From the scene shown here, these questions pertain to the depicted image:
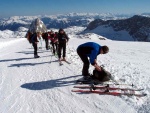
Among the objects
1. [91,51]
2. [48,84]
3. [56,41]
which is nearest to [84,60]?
[91,51]

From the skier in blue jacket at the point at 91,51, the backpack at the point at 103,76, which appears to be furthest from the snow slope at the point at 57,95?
the skier in blue jacket at the point at 91,51

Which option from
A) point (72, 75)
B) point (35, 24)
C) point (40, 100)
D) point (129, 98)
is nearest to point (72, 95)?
point (40, 100)

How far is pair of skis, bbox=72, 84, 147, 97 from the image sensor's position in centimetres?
901

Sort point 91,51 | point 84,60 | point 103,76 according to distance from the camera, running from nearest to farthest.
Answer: point 91,51, point 103,76, point 84,60

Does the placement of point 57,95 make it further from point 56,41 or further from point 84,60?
point 56,41

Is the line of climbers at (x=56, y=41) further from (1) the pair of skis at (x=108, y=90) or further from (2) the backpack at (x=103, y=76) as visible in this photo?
(1) the pair of skis at (x=108, y=90)

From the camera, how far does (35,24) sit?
75312mm

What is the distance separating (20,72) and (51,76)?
88.6 inches

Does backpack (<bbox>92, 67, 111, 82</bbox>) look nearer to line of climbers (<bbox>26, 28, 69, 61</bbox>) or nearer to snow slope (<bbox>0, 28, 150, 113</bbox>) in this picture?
snow slope (<bbox>0, 28, 150, 113</bbox>)

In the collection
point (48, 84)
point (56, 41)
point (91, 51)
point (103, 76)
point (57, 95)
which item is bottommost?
point (48, 84)

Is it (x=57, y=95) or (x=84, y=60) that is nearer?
(x=57, y=95)

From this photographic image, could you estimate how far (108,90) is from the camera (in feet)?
30.6

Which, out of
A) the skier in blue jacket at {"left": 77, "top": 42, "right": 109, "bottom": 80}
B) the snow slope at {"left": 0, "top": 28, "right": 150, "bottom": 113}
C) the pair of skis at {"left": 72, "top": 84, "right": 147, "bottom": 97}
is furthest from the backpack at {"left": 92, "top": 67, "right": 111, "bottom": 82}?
the snow slope at {"left": 0, "top": 28, "right": 150, "bottom": 113}

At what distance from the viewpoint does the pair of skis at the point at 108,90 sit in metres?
9.01
